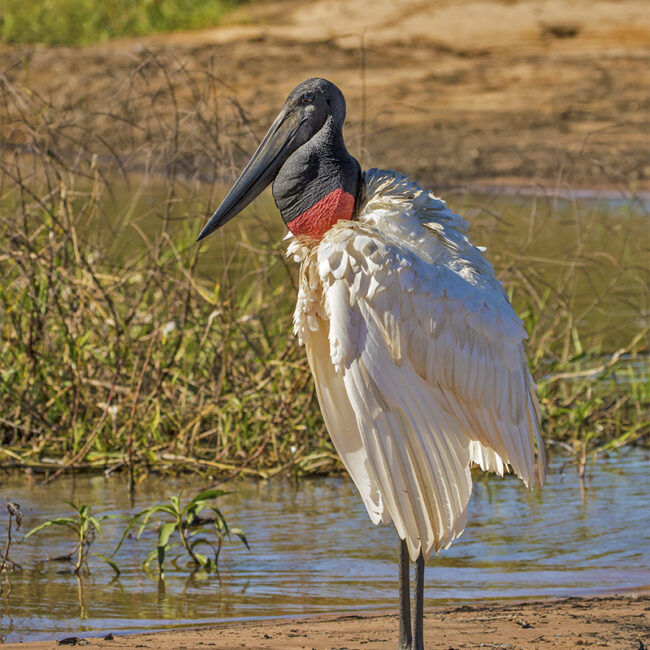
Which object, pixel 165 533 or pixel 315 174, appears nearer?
pixel 315 174

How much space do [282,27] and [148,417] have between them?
520 inches

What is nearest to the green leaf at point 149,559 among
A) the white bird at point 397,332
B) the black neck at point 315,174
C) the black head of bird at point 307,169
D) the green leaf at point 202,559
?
the green leaf at point 202,559

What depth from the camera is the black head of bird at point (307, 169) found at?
3240 millimetres

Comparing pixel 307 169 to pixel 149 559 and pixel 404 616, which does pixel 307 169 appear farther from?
pixel 149 559

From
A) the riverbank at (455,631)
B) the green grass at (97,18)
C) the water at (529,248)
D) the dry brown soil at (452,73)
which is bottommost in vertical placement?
the riverbank at (455,631)

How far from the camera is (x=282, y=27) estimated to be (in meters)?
17.6

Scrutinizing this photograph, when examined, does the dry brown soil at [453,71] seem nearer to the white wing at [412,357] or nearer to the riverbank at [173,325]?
the riverbank at [173,325]

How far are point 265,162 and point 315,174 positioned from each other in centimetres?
18

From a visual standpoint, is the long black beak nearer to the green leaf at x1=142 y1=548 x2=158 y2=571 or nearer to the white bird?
the white bird

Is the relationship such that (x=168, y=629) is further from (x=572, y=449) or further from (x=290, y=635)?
(x=572, y=449)

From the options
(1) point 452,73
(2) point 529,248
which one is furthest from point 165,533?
(1) point 452,73

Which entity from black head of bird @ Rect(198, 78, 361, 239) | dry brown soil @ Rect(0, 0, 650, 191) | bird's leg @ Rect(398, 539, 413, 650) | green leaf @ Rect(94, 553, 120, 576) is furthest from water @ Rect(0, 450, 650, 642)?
dry brown soil @ Rect(0, 0, 650, 191)

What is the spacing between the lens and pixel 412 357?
3.06 meters

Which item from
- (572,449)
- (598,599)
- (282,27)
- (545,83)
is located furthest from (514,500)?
(282,27)
